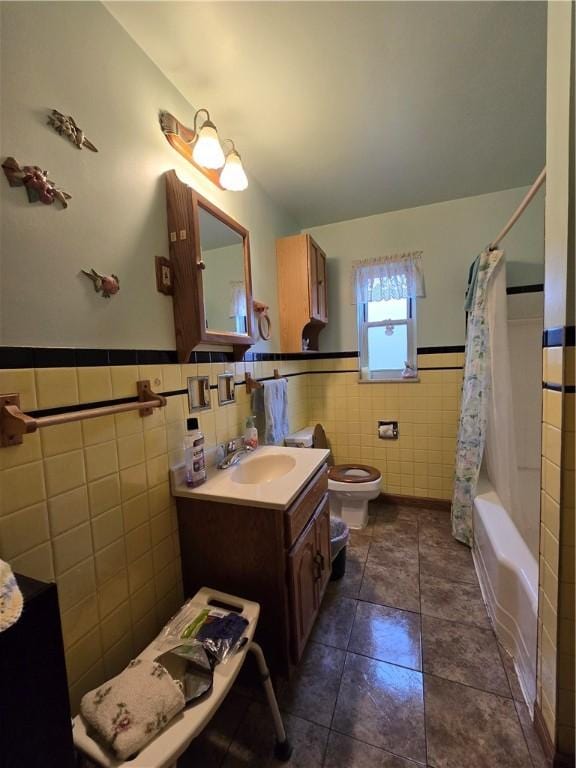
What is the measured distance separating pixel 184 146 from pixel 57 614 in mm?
1578

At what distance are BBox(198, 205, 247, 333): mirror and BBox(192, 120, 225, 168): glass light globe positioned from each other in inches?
6.9

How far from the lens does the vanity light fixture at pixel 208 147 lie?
119 cm

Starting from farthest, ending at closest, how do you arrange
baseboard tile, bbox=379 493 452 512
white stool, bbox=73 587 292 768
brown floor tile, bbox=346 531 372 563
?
baseboard tile, bbox=379 493 452 512, brown floor tile, bbox=346 531 372 563, white stool, bbox=73 587 292 768

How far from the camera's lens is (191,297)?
120cm

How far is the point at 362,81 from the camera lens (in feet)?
4.24

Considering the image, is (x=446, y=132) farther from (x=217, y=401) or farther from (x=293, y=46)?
(x=217, y=401)

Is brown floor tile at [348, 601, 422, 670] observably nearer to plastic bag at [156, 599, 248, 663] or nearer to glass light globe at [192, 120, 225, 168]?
plastic bag at [156, 599, 248, 663]

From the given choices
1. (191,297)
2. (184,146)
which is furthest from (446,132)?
(191,297)

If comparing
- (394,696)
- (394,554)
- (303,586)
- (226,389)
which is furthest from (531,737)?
(226,389)

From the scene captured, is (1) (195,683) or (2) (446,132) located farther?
(2) (446,132)

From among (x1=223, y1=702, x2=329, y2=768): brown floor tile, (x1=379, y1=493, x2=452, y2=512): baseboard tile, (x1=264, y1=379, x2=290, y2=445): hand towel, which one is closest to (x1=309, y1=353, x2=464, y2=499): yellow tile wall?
(x1=379, y1=493, x2=452, y2=512): baseboard tile

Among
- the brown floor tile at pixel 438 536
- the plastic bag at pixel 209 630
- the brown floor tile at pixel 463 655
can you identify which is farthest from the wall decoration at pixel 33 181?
the brown floor tile at pixel 438 536

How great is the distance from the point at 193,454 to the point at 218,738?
96 cm

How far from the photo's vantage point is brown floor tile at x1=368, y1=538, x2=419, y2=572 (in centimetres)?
187
